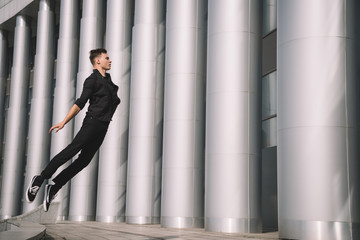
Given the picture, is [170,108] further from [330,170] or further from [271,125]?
[330,170]

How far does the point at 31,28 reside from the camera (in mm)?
34938

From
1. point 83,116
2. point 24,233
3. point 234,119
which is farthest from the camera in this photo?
point 83,116

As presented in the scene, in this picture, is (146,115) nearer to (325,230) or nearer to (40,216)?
(40,216)

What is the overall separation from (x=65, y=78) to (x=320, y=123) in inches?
746

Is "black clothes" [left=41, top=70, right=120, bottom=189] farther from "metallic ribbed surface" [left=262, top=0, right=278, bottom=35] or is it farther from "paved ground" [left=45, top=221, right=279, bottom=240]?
"metallic ribbed surface" [left=262, top=0, right=278, bottom=35]

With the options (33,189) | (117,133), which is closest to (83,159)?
(33,189)

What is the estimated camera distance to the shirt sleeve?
6.02 m

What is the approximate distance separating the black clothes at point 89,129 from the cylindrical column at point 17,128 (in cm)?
2692

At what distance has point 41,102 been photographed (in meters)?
29.0

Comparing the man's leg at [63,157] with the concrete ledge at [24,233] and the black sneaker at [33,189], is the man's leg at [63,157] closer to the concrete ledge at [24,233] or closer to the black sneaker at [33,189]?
the black sneaker at [33,189]

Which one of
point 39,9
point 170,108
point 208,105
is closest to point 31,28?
point 39,9

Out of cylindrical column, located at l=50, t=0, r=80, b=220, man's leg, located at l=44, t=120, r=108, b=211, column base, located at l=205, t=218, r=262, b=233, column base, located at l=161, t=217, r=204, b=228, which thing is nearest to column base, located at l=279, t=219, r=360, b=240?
column base, located at l=205, t=218, r=262, b=233

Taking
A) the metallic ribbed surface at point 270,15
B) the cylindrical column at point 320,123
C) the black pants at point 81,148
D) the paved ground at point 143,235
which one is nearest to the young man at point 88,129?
the black pants at point 81,148

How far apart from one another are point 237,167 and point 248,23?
409 centimetres
